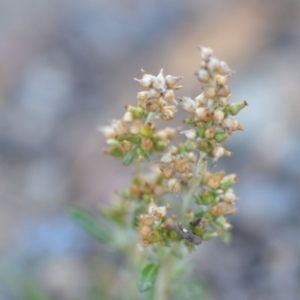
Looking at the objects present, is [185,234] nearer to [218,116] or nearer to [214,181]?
[214,181]

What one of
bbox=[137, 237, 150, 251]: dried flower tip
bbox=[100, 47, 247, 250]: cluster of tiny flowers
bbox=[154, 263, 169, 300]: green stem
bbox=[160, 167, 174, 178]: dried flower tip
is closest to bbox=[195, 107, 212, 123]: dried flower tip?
bbox=[100, 47, 247, 250]: cluster of tiny flowers

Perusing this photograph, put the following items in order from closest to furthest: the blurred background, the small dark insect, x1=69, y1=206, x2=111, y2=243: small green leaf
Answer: the small dark insect < x1=69, y1=206, x2=111, y2=243: small green leaf < the blurred background

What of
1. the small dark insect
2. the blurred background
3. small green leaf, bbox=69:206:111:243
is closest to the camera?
the small dark insect

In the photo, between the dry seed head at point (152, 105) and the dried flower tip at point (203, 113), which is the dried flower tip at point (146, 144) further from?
the dried flower tip at point (203, 113)

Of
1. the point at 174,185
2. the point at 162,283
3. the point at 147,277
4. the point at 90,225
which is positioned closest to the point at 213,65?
the point at 174,185

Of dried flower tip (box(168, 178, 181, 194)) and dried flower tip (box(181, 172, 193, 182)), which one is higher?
dried flower tip (box(181, 172, 193, 182))

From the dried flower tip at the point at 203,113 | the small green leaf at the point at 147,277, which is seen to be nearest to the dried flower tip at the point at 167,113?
the dried flower tip at the point at 203,113

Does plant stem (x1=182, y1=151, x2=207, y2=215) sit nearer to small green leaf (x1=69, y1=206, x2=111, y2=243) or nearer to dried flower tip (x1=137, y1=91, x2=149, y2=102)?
dried flower tip (x1=137, y1=91, x2=149, y2=102)

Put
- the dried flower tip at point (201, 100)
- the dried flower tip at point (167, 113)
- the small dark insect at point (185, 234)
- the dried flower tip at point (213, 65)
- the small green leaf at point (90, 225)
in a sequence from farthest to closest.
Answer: the small green leaf at point (90, 225) → the small dark insect at point (185, 234) → the dried flower tip at point (167, 113) → the dried flower tip at point (201, 100) → the dried flower tip at point (213, 65)
